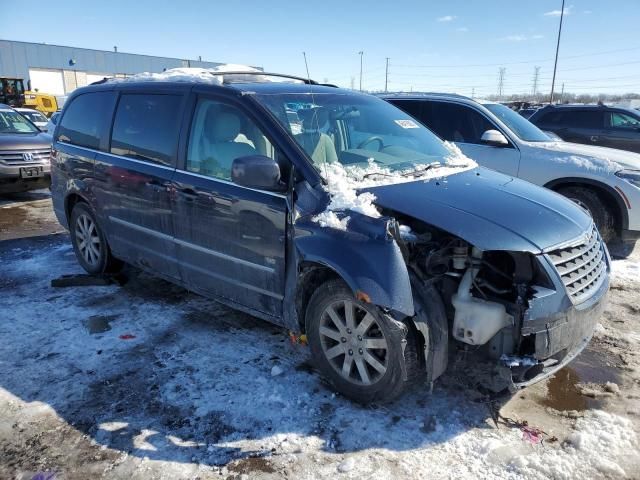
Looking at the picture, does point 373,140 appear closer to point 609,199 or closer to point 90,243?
point 90,243

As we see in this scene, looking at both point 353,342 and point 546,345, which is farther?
point 353,342

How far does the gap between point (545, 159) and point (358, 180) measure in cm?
416

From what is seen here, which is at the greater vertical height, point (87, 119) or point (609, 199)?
point (87, 119)

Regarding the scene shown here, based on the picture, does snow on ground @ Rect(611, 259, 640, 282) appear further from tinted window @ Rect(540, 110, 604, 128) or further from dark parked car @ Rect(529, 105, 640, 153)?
tinted window @ Rect(540, 110, 604, 128)

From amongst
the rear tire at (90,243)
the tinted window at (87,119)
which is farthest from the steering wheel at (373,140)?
the rear tire at (90,243)

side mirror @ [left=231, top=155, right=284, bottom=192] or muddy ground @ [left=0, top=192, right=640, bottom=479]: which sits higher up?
side mirror @ [left=231, top=155, right=284, bottom=192]

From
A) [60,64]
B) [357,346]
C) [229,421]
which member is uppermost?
[60,64]

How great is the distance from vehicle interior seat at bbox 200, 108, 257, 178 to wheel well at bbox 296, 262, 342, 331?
94 centimetres

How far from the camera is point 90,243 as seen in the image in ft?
17.2

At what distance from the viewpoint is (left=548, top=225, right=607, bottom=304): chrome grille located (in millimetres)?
2803

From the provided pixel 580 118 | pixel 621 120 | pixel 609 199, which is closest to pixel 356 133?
pixel 609 199

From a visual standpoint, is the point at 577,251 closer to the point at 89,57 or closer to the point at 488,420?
the point at 488,420

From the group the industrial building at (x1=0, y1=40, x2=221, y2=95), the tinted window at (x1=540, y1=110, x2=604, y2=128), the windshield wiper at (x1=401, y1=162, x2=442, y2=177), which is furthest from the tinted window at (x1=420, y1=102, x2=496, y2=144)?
the industrial building at (x1=0, y1=40, x2=221, y2=95)

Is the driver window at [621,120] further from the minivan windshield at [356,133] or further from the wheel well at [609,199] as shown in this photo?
the minivan windshield at [356,133]
